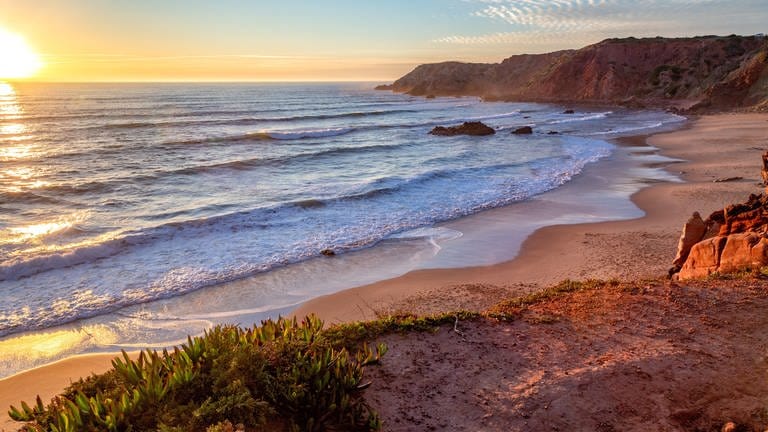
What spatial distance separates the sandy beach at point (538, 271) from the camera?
7430mm

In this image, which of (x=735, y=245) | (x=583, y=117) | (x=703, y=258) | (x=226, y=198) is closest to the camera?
(x=735, y=245)

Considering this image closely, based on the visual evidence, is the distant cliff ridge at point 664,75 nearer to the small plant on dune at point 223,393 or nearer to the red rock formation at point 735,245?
the red rock formation at point 735,245

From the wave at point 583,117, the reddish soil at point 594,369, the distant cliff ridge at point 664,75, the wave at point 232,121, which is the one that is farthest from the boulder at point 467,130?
the reddish soil at point 594,369

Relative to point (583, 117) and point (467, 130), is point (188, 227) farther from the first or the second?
point (583, 117)

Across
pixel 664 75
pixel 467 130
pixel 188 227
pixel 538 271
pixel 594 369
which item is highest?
pixel 664 75

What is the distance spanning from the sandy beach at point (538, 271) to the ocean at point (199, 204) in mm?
793

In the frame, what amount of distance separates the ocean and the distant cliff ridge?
47.1 ft

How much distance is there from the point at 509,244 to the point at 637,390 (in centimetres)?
835

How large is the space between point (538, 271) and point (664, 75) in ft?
219

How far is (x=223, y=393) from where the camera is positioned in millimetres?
3879

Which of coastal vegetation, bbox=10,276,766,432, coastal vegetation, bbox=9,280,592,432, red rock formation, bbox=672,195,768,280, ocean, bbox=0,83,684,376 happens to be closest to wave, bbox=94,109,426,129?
ocean, bbox=0,83,684,376

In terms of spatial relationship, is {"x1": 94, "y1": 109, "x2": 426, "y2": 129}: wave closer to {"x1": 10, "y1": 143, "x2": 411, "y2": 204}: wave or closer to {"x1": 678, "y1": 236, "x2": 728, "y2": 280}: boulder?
{"x1": 10, "y1": 143, "x2": 411, "y2": 204}: wave

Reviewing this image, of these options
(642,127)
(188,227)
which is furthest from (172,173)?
(642,127)

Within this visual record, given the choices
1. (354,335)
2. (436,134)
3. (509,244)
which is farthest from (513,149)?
(354,335)
